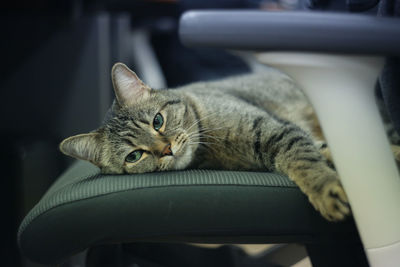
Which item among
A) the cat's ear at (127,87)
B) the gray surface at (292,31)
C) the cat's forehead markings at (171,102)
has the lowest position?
the cat's forehead markings at (171,102)

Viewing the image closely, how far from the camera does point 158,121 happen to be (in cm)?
98

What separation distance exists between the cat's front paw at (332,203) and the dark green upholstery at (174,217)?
3 centimetres

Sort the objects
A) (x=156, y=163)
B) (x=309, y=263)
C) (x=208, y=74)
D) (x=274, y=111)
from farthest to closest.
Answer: (x=208, y=74), (x=274, y=111), (x=156, y=163), (x=309, y=263)

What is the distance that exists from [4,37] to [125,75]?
1.50m

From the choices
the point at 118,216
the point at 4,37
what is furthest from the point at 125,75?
the point at 4,37

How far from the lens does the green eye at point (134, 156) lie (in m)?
0.94

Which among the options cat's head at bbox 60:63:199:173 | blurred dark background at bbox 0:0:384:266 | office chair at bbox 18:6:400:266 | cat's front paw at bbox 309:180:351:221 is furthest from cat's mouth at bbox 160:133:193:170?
blurred dark background at bbox 0:0:384:266

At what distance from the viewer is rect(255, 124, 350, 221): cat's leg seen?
0.67 meters

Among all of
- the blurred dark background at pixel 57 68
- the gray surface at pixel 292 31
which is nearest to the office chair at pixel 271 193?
the gray surface at pixel 292 31

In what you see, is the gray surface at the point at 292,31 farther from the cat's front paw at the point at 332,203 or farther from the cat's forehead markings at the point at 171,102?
the cat's forehead markings at the point at 171,102

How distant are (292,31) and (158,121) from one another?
19.3 inches

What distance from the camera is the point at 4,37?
7.00ft

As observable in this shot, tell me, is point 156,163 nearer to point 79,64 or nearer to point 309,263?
point 309,263

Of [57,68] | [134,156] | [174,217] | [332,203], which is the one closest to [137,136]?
[134,156]
